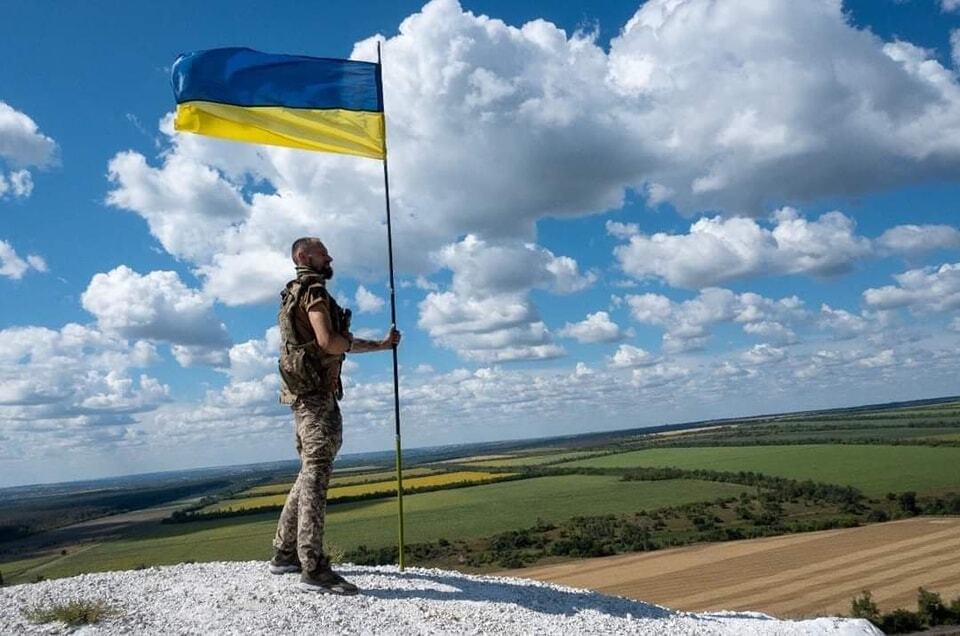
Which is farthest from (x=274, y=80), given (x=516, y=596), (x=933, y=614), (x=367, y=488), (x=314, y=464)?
(x=367, y=488)

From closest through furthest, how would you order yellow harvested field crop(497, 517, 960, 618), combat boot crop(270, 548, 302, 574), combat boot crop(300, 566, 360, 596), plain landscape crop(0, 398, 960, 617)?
combat boot crop(300, 566, 360, 596) → combat boot crop(270, 548, 302, 574) → yellow harvested field crop(497, 517, 960, 618) → plain landscape crop(0, 398, 960, 617)

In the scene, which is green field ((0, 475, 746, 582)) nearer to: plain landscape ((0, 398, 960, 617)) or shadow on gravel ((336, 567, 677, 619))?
plain landscape ((0, 398, 960, 617))

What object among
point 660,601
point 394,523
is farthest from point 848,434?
point 660,601

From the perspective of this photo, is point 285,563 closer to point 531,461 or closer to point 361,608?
point 361,608

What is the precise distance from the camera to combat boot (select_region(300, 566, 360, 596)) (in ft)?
24.9

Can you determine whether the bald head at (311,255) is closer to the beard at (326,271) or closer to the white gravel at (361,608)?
the beard at (326,271)

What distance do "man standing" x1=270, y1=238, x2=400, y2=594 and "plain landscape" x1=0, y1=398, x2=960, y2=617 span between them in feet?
11.5

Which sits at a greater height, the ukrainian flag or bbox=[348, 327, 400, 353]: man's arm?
the ukrainian flag

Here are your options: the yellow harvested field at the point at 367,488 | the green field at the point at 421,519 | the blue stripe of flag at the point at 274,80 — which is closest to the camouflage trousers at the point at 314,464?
the blue stripe of flag at the point at 274,80

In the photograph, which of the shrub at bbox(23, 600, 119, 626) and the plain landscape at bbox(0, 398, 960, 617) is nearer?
the shrub at bbox(23, 600, 119, 626)

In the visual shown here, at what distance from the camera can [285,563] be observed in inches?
331

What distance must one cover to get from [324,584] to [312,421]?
5.51ft

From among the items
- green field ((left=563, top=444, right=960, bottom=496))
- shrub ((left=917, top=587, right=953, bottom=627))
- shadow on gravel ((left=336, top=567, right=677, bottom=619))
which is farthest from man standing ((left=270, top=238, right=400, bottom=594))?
green field ((left=563, top=444, right=960, bottom=496))

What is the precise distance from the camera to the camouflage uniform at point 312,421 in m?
7.53
